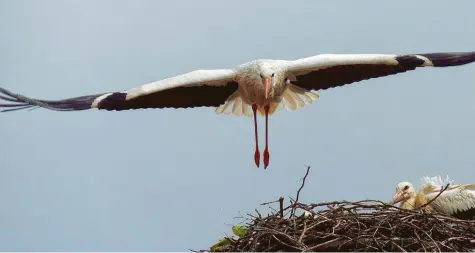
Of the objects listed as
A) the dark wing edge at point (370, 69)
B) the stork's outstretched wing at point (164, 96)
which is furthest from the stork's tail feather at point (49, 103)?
the dark wing edge at point (370, 69)

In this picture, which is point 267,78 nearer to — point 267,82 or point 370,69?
point 267,82

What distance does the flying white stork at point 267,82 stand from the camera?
573 cm

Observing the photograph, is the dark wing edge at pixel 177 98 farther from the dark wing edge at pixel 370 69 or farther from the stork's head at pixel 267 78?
the dark wing edge at pixel 370 69

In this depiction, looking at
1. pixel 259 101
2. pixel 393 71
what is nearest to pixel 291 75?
pixel 259 101

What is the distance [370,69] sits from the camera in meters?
6.05

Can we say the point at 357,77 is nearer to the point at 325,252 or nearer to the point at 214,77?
the point at 214,77

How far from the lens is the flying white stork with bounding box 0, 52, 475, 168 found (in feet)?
18.8

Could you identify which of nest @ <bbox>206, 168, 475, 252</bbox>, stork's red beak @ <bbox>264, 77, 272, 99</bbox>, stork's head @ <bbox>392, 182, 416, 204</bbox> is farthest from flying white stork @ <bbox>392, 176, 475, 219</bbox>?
stork's red beak @ <bbox>264, 77, 272, 99</bbox>

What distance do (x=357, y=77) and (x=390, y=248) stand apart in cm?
269

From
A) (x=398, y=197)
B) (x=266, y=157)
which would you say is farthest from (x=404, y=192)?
(x=266, y=157)

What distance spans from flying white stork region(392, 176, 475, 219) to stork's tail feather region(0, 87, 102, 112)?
1.81 meters

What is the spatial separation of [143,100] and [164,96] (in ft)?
0.50

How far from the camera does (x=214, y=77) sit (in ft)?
19.3

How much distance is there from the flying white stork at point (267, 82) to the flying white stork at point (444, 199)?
1.17 metres
